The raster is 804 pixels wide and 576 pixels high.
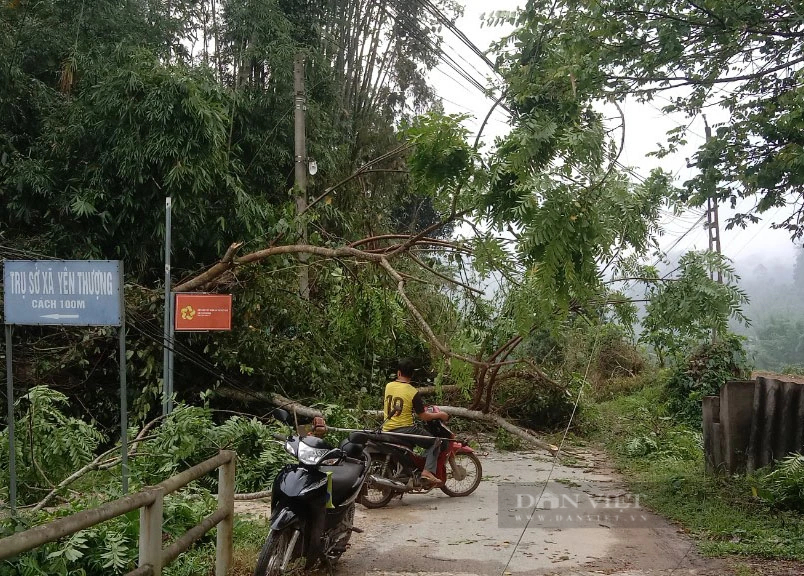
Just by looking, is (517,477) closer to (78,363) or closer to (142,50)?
(78,363)

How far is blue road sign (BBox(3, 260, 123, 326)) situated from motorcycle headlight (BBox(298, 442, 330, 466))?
5.66ft

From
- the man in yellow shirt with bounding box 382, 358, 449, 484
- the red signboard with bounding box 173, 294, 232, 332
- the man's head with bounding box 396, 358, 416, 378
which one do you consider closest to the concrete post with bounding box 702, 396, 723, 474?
the man in yellow shirt with bounding box 382, 358, 449, 484

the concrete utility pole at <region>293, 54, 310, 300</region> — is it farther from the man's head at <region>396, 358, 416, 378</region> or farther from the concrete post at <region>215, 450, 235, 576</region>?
the concrete post at <region>215, 450, 235, 576</region>

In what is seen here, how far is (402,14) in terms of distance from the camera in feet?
58.5

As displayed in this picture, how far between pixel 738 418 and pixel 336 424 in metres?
4.75

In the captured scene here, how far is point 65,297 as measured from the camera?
17.8 feet

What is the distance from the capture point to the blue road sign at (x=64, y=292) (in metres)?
5.36

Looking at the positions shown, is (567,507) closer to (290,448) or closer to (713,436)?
(713,436)

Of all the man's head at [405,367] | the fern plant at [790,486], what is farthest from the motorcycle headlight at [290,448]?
the fern plant at [790,486]

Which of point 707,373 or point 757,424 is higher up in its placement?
point 757,424

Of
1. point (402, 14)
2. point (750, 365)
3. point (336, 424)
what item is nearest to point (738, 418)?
point (336, 424)

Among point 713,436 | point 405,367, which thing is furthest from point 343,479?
point 713,436

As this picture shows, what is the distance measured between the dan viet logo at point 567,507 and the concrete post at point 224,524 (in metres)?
3.08

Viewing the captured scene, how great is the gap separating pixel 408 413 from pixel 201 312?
2551mm
